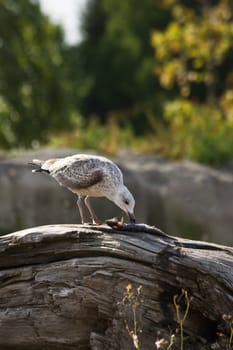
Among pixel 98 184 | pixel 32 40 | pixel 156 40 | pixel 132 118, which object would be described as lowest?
pixel 132 118

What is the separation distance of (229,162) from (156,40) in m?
5.04

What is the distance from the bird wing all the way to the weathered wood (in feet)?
1.88

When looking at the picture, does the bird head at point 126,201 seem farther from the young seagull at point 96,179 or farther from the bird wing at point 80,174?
the bird wing at point 80,174

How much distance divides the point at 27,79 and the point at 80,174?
919 inches

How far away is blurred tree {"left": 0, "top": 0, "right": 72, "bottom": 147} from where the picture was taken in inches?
1225

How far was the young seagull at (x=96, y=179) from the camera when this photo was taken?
8.72 m

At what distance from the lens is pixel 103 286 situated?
8.26 metres

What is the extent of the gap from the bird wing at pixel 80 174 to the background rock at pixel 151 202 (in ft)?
17.7

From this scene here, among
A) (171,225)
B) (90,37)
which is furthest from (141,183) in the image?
(90,37)

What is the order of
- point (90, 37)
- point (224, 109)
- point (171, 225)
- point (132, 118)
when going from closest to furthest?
point (171, 225)
point (224, 109)
point (132, 118)
point (90, 37)

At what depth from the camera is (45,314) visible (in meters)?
8.41

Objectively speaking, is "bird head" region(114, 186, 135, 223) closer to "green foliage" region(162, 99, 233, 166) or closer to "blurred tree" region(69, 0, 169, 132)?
"green foliage" region(162, 99, 233, 166)

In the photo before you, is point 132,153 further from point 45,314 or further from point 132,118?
point 132,118

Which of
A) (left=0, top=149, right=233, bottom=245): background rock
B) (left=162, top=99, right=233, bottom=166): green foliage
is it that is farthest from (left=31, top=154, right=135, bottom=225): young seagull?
(left=162, top=99, right=233, bottom=166): green foliage
